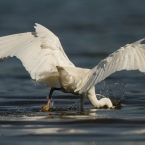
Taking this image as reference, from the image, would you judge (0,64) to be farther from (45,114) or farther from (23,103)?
(45,114)

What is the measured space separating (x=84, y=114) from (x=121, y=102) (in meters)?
2.15

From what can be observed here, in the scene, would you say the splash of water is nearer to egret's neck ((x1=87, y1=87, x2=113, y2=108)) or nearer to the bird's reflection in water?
egret's neck ((x1=87, y1=87, x2=113, y2=108))

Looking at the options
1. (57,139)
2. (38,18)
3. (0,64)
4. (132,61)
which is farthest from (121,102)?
(38,18)

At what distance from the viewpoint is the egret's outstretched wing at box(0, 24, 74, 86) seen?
1188 cm

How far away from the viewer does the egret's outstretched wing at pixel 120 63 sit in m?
10.3

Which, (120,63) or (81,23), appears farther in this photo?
(81,23)

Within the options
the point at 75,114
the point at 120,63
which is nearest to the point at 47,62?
the point at 75,114

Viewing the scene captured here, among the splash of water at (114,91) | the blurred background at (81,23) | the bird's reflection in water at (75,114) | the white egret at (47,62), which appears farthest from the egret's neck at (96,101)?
the blurred background at (81,23)

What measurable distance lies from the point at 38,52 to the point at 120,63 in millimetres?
2241

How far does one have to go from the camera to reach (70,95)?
15148mm

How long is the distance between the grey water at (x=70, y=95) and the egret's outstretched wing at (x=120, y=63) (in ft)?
2.58

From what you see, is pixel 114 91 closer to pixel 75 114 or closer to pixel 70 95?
pixel 70 95

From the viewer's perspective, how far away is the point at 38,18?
31.1 metres

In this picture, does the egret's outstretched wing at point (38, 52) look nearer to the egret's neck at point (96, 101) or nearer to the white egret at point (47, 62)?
the white egret at point (47, 62)
